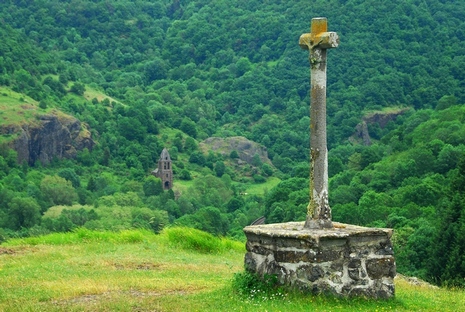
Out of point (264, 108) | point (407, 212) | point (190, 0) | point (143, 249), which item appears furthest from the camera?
point (190, 0)

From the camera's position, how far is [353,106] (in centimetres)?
13800

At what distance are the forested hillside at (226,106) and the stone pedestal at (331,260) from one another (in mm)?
31838

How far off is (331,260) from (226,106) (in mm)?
146466

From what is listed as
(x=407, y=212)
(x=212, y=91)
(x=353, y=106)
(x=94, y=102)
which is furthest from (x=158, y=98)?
(x=407, y=212)

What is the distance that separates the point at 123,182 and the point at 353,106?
37856 millimetres

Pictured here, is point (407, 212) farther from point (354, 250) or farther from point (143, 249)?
point (354, 250)

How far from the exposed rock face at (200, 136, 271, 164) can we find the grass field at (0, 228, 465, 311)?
112365 millimetres

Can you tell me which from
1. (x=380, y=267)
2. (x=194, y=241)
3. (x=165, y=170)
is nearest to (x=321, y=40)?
(x=380, y=267)

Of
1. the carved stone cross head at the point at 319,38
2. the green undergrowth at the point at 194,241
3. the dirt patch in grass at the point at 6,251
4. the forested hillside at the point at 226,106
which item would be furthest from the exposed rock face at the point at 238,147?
the carved stone cross head at the point at 319,38

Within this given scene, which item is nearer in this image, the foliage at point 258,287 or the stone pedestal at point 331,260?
the stone pedestal at point 331,260

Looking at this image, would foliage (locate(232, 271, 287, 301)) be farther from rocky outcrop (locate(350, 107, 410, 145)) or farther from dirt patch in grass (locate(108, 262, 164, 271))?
rocky outcrop (locate(350, 107, 410, 145))

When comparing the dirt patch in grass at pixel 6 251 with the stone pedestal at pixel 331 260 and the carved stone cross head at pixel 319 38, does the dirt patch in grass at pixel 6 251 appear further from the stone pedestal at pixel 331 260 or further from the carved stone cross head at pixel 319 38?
the carved stone cross head at pixel 319 38

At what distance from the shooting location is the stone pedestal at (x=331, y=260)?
1460 centimetres

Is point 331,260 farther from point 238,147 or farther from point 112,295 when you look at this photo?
point 238,147
